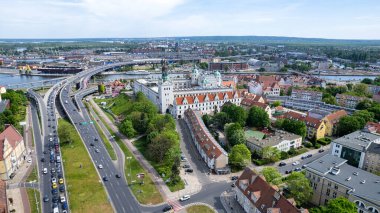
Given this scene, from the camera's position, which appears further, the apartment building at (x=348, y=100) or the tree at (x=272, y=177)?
the apartment building at (x=348, y=100)

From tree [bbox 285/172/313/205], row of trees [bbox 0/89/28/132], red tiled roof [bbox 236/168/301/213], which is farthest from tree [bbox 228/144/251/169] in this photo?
row of trees [bbox 0/89/28/132]

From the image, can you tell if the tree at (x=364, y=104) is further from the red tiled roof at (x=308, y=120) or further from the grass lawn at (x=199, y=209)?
the grass lawn at (x=199, y=209)

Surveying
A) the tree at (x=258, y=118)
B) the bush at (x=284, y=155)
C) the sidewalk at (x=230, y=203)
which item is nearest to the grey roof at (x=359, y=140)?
the bush at (x=284, y=155)

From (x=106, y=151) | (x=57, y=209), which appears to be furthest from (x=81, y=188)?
(x=106, y=151)

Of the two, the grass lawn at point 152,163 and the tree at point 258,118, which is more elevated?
the tree at point 258,118

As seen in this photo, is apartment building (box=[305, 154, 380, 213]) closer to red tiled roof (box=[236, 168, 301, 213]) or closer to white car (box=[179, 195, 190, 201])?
red tiled roof (box=[236, 168, 301, 213])

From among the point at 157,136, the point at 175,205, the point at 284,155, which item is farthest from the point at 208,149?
the point at 284,155
